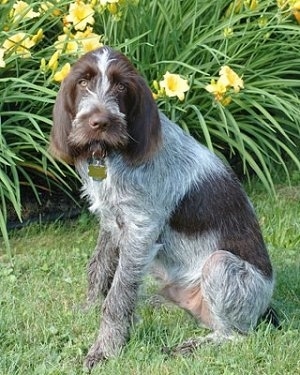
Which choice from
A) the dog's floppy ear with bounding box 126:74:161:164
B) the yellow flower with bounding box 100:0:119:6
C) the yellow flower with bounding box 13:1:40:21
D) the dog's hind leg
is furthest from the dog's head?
the yellow flower with bounding box 13:1:40:21

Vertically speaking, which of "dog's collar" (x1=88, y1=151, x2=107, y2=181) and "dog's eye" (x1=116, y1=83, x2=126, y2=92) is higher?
"dog's eye" (x1=116, y1=83, x2=126, y2=92)

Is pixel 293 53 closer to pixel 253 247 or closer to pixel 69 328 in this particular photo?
pixel 253 247

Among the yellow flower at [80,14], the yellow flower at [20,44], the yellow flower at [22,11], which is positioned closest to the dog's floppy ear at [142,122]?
the yellow flower at [80,14]

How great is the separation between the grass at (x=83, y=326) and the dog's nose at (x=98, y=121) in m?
1.15

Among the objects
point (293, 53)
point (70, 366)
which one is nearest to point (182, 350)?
point (70, 366)

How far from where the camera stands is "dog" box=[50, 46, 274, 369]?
15.3ft

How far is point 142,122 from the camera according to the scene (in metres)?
4.73

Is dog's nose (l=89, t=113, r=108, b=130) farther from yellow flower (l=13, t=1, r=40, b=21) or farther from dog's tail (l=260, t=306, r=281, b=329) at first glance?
yellow flower (l=13, t=1, r=40, b=21)

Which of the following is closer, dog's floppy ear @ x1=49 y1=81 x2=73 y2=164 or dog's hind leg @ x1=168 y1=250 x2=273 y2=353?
dog's floppy ear @ x1=49 y1=81 x2=73 y2=164

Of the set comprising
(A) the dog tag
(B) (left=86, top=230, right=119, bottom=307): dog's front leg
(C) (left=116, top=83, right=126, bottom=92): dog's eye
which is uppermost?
(C) (left=116, top=83, right=126, bottom=92): dog's eye

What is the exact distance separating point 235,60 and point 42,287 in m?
2.59

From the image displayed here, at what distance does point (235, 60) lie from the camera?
24.2 feet

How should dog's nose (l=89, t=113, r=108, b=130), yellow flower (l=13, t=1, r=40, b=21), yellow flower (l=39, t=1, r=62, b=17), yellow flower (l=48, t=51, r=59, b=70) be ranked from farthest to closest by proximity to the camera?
yellow flower (l=39, t=1, r=62, b=17) < yellow flower (l=13, t=1, r=40, b=21) < yellow flower (l=48, t=51, r=59, b=70) < dog's nose (l=89, t=113, r=108, b=130)

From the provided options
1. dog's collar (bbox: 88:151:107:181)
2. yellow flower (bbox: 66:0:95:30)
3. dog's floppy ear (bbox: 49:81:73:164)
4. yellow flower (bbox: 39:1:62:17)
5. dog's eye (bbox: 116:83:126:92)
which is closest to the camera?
dog's eye (bbox: 116:83:126:92)
